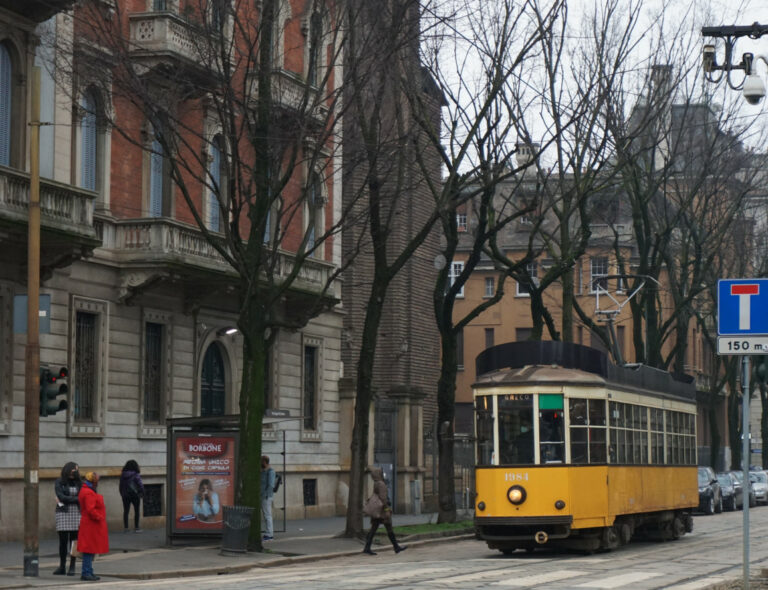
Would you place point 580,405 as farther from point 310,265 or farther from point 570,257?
point 310,265

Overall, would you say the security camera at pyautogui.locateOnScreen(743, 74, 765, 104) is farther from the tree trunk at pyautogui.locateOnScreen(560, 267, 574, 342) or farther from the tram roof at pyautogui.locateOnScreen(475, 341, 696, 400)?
the tree trunk at pyautogui.locateOnScreen(560, 267, 574, 342)

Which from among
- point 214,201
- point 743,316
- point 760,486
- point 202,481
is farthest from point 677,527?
point 760,486

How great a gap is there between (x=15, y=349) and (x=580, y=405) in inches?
412

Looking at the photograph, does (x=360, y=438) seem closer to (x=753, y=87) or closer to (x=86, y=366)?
(x=86, y=366)

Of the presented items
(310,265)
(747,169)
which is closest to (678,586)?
(310,265)

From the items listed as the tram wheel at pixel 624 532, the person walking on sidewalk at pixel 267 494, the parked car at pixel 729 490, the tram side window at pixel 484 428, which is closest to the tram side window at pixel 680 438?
the tram wheel at pixel 624 532

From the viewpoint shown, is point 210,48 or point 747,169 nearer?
point 210,48

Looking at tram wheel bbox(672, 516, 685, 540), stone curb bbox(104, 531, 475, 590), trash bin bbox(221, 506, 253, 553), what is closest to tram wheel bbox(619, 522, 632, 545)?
tram wheel bbox(672, 516, 685, 540)

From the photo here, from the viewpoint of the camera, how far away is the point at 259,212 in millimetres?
24312

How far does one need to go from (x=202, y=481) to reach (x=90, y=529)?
20.0 ft

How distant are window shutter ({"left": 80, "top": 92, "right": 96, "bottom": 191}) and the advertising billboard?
647 cm

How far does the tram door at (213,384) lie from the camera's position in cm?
Answer: 3347

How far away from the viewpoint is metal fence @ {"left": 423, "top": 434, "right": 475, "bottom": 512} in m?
39.8

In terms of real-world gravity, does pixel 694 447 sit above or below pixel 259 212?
below
